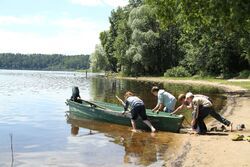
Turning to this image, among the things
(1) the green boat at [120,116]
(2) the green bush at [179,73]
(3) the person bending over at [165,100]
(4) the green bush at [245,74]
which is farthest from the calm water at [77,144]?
(2) the green bush at [179,73]

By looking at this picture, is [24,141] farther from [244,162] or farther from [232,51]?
[232,51]

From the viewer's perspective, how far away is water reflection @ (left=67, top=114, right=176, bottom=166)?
12500 millimetres

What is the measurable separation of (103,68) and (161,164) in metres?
98.8

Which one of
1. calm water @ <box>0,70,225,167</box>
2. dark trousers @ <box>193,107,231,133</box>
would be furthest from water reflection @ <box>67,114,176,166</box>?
dark trousers @ <box>193,107,231,133</box>

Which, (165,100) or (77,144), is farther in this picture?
(165,100)

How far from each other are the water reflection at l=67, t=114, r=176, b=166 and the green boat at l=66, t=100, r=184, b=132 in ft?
0.96

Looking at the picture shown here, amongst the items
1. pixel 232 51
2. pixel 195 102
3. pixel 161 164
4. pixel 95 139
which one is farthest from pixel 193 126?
pixel 232 51

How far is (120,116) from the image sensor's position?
61.0ft

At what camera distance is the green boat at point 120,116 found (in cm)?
1662

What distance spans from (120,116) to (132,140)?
10.5 feet

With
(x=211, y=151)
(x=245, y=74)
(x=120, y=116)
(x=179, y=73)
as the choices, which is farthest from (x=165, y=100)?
(x=179, y=73)

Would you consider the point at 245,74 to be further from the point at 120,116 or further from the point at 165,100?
the point at 120,116

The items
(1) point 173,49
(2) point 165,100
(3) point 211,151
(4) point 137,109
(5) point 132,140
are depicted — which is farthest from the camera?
(1) point 173,49

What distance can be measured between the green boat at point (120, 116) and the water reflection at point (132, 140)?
293 mm
